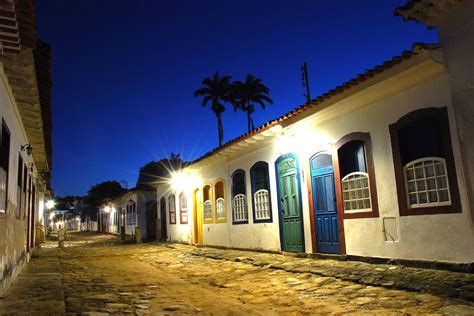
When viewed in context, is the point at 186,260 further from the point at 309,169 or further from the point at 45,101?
the point at 45,101

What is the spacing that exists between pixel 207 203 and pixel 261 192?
489cm

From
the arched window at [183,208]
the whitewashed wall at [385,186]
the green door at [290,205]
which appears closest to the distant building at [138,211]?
the arched window at [183,208]

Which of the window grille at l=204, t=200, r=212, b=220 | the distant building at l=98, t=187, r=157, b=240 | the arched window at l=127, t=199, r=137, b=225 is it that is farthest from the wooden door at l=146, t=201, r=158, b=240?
the window grille at l=204, t=200, r=212, b=220

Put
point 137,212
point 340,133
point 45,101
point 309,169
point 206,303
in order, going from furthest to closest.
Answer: point 137,212 < point 309,169 < point 340,133 < point 45,101 < point 206,303

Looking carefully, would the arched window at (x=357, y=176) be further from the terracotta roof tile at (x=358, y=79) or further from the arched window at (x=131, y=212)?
the arched window at (x=131, y=212)

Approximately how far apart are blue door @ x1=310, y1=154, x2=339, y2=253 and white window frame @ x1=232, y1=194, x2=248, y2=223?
13.0ft

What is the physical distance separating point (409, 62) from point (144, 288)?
20.8 feet

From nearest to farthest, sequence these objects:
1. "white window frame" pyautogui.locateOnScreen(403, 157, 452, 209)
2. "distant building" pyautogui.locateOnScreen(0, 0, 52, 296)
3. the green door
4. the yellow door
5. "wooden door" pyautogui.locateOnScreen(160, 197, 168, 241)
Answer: "distant building" pyautogui.locateOnScreen(0, 0, 52, 296), "white window frame" pyautogui.locateOnScreen(403, 157, 452, 209), the green door, the yellow door, "wooden door" pyautogui.locateOnScreen(160, 197, 168, 241)

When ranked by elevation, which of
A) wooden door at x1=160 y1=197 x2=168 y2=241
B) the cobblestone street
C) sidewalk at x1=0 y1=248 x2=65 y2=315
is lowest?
the cobblestone street

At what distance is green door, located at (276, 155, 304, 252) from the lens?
35.0 ft

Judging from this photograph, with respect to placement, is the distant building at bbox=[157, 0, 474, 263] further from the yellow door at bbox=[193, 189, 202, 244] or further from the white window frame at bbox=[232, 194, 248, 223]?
the yellow door at bbox=[193, 189, 202, 244]

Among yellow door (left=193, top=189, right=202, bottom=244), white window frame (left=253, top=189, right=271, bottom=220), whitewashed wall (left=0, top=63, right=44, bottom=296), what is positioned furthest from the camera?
yellow door (left=193, top=189, right=202, bottom=244)

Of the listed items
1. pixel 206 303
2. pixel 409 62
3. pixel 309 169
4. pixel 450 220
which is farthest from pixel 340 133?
pixel 206 303

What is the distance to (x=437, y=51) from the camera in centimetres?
656
